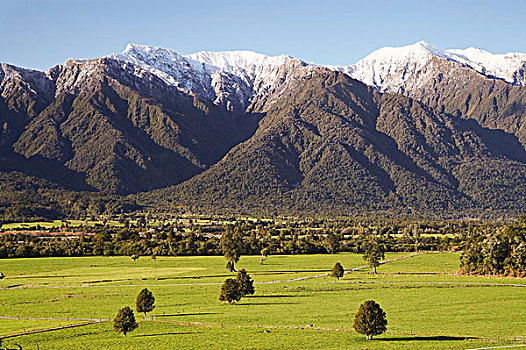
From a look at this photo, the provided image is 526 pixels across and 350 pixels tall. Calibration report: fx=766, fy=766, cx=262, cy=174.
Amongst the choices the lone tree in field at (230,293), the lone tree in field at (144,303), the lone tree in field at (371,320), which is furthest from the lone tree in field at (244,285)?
the lone tree in field at (371,320)

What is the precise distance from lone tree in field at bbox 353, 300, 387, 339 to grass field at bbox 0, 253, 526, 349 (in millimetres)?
1114

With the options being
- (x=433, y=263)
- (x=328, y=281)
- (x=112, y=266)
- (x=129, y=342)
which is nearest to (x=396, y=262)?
(x=433, y=263)

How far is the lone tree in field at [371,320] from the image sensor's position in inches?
3059

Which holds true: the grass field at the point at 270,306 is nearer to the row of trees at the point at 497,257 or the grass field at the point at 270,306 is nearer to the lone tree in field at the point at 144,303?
the lone tree in field at the point at 144,303

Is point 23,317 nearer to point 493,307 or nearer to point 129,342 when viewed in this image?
point 129,342

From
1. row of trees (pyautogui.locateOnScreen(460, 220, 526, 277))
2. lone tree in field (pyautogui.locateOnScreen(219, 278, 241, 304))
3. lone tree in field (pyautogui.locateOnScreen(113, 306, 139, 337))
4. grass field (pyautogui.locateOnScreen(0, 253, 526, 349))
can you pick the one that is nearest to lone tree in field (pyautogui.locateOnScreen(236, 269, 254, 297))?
grass field (pyautogui.locateOnScreen(0, 253, 526, 349))

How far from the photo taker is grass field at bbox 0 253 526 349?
7925 cm

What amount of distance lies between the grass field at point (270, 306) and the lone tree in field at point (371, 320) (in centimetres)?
111

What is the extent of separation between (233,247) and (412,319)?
246ft

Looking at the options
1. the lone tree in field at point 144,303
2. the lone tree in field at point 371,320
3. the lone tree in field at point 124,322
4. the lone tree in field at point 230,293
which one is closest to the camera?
the lone tree in field at point 371,320

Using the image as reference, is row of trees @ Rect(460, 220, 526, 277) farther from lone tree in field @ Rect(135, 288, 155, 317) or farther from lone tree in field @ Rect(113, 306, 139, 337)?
lone tree in field @ Rect(113, 306, 139, 337)

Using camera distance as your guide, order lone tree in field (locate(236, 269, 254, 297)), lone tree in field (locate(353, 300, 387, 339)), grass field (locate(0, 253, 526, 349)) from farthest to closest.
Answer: lone tree in field (locate(236, 269, 254, 297))
grass field (locate(0, 253, 526, 349))
lone tree in field (locate(353, 300, 387, 339))

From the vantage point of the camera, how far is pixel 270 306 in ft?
338

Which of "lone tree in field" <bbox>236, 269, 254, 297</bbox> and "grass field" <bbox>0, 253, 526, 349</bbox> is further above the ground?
"lone tree in field" <bbox>236, 269, 254, 297</bbox>
